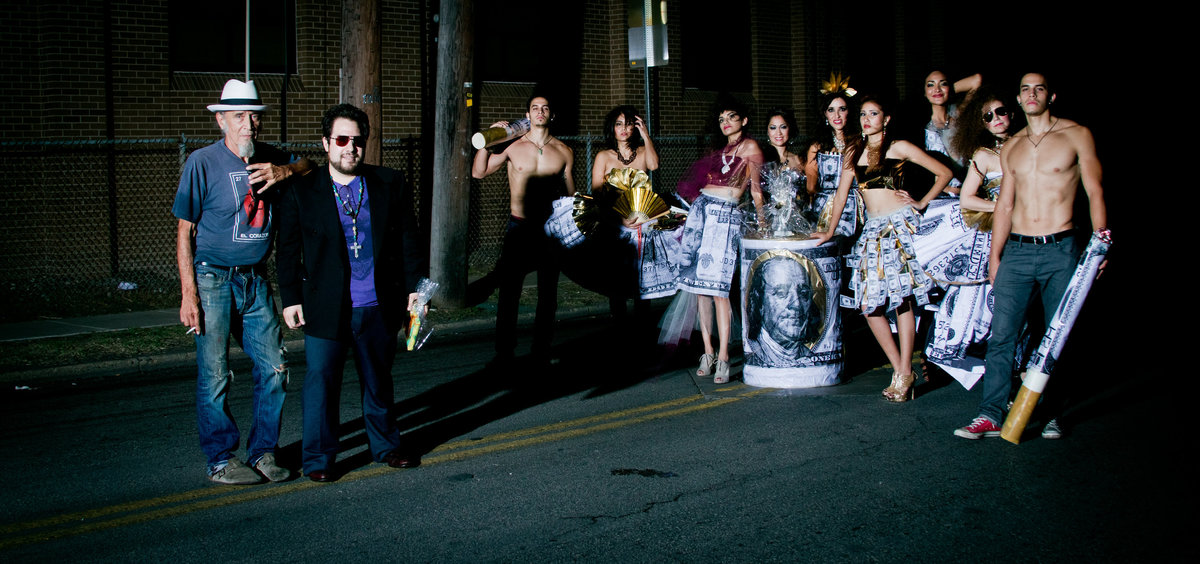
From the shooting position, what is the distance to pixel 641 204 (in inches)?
333

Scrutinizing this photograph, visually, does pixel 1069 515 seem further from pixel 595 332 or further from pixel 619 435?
pixel 595 332

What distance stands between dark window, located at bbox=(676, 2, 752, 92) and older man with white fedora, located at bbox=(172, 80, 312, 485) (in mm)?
14814

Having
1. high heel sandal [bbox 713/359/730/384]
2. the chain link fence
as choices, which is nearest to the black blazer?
high heel sandal [bbox 713/359/730/384]

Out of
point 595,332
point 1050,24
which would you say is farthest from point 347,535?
point 1050,24

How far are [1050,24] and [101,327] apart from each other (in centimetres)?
2071

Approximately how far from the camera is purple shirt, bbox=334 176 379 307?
543cm

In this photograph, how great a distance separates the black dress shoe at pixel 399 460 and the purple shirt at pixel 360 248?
857 millimetres

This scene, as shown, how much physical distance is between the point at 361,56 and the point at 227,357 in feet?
20.1

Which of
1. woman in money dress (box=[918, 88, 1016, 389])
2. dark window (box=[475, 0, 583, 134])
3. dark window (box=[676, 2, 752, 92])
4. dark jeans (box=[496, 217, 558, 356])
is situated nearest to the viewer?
woman in money dress (box=[918, 88, 1016, 389])

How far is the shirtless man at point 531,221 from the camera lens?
8.36m

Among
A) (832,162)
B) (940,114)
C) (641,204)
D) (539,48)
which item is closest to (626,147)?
(641,204)

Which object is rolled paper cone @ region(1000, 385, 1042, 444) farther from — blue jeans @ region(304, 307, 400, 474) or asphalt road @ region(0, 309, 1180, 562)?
blue jeans @ region(304, 307, 400, 474)

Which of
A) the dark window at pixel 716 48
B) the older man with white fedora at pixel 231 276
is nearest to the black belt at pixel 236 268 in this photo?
the older man with white fedora at pixel 231 276

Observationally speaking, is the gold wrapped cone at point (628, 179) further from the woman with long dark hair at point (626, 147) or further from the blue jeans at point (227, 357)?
the blue jeans at point (227, 357)
